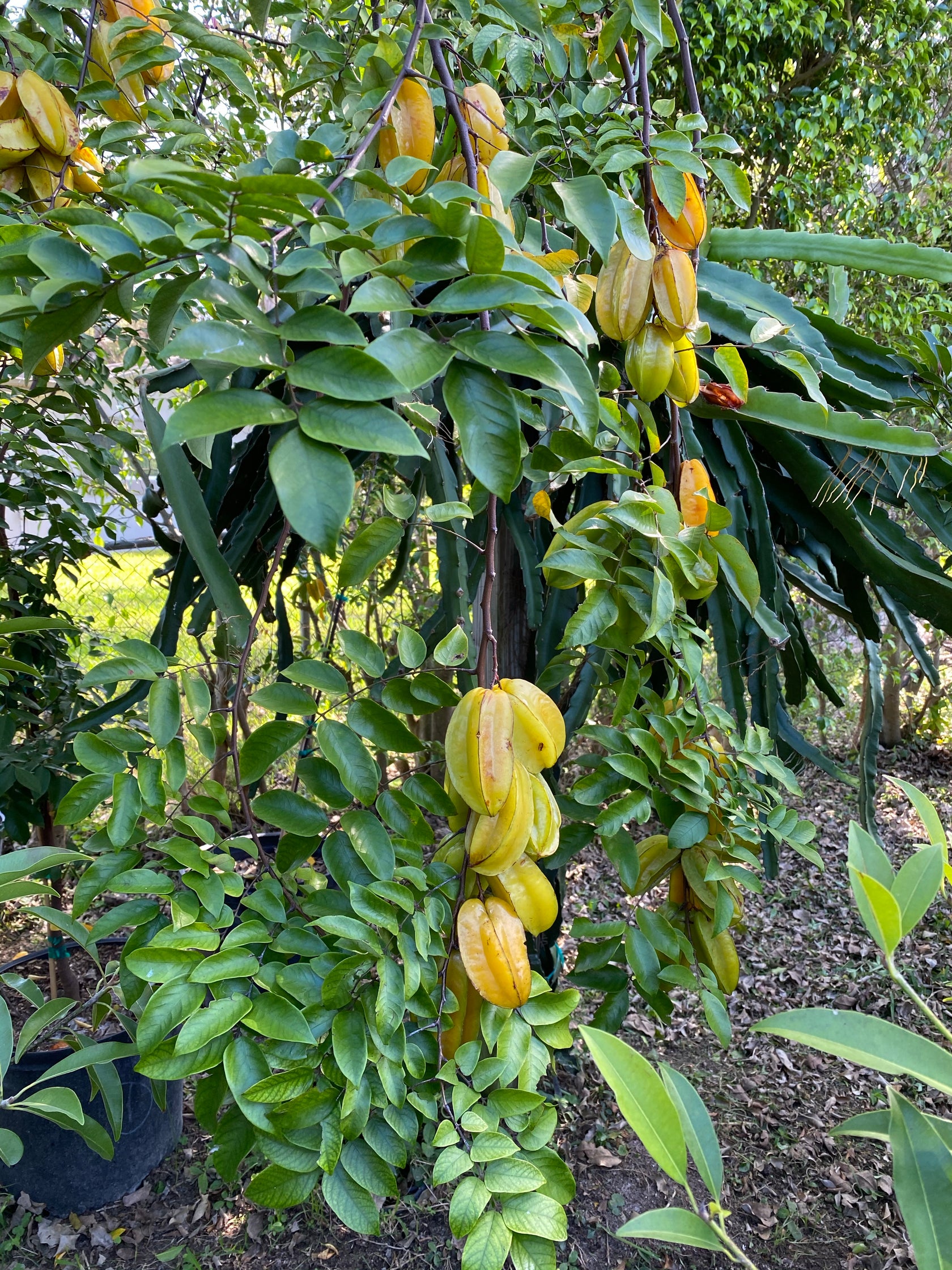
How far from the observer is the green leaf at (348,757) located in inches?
27.5

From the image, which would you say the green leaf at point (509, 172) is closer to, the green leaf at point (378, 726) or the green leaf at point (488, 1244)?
the green leaf at point (378, 726)

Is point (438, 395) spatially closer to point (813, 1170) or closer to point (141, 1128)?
point (141, 1128)

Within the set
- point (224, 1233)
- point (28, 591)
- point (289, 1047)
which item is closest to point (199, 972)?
point (289, 1047)

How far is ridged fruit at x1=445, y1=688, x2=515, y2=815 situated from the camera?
0.66 meters

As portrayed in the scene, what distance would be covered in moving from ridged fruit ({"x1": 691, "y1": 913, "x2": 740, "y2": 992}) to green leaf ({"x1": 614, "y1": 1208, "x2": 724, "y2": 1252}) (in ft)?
2.22

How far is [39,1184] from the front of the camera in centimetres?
163

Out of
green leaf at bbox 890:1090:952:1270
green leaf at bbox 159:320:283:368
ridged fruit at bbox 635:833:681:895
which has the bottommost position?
ridged fruit at bbox 635:833:681:895

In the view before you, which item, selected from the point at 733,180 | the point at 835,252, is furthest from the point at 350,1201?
the point at 835,252

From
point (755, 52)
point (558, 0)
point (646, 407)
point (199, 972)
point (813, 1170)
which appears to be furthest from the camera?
point (755, 52)

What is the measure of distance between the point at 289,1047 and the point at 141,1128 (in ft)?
4.41

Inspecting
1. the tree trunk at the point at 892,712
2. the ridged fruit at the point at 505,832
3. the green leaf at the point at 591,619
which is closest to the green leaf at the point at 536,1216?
the ridged fruit at the point at 505,832

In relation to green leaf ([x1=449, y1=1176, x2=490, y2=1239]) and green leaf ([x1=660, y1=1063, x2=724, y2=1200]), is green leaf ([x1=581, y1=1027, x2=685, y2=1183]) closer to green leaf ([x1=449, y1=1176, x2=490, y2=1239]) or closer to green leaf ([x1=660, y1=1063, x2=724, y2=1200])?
green leaf ([x1=660, y1=1063, x2=724, y2=1200])

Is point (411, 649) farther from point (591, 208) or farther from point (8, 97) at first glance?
point (8, 97)

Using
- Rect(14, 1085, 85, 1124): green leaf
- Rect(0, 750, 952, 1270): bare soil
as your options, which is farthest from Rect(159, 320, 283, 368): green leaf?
Rect(0, 750, 952, 1270): bare soil
